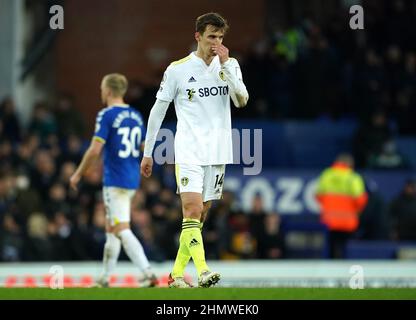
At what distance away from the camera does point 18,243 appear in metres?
19.6

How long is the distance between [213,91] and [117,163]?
2.45 m

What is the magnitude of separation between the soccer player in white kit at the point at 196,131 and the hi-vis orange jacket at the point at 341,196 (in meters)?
9.10

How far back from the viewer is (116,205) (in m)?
13.5

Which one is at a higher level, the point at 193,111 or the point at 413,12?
the point at 413,12

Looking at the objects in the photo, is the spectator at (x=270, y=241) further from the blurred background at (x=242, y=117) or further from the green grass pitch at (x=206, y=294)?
the green grass pitch at (x=206, y=294)

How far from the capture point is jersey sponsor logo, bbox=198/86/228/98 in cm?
1134

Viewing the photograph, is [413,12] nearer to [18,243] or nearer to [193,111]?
[18,243]

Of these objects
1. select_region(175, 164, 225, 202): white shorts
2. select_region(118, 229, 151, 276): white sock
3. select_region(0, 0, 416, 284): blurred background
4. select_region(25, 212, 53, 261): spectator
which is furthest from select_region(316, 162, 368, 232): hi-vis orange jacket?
select_region(175, 164, 225, 202): white shorts

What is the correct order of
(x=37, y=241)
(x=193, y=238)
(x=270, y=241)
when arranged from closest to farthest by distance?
(x=193, y=238) < (x=37, y=241) < (x=270, y=241)

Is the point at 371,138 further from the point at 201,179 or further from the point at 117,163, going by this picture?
the point at 201,179

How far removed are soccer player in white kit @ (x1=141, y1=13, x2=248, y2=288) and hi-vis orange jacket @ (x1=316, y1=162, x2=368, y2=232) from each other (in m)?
9.10

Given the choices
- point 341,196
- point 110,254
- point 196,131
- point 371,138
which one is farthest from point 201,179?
point 371,138
